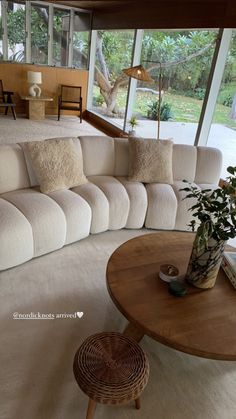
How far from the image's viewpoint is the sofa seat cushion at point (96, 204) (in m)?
2.68

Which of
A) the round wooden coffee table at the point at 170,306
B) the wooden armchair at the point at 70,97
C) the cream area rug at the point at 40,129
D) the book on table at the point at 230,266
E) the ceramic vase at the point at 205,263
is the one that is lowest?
the cream area rug at the point at 40,129

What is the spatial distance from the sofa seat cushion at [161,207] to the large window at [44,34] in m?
6.20

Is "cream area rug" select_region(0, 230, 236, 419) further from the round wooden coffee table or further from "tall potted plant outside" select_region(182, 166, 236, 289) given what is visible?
"tall potted plant outside" select_region(182, 166, 236, 289)

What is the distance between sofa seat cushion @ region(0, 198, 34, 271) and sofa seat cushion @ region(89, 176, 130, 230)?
828mm

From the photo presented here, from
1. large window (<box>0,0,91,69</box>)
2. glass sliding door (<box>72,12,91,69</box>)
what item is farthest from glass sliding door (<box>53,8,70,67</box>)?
glass sliding door (<box>72,12,91,69</box>)

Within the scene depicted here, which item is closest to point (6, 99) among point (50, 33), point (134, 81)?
point (50, 33)

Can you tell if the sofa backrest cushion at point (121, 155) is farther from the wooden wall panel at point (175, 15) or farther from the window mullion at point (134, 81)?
the window mullion at point (134, 81)

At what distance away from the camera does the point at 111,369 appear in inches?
48.8

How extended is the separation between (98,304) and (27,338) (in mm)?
509

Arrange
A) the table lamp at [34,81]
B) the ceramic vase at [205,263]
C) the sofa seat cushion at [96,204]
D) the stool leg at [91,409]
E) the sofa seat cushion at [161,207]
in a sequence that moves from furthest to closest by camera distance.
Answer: the table lamp at [34,81] < the sofa seat cushion at [161,207] < the sofa seat cushion at [96,204] < the ceramic vase at [205,263] < the stool leg at [91,409]

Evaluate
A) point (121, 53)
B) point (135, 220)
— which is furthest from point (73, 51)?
point (135, 220)

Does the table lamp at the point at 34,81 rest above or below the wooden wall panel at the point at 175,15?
below

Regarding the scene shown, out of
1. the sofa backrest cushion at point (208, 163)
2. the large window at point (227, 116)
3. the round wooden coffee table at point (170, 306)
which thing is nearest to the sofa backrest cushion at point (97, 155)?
the sofa backrest cushion at point (208, 163)

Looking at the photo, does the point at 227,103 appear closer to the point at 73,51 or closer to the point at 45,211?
the point at 45,211
